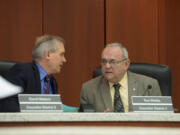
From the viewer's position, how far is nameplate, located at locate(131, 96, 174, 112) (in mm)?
2807

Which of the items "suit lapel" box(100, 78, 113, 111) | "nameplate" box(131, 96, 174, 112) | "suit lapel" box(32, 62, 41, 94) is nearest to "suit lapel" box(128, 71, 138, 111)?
"suit lapel" box(100, 78, 113, 111)

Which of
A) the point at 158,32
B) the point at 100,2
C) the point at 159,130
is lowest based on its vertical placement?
the point at 159,130

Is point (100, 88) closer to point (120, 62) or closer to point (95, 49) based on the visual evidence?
point (120, 62)

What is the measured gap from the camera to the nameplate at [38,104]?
2.62 meters

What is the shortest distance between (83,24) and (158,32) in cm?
98

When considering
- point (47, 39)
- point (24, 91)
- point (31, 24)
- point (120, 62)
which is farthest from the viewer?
point (31, 24)

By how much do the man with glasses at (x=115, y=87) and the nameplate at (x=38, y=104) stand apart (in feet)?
3.51

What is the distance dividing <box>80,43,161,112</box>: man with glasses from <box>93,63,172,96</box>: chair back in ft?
0.20

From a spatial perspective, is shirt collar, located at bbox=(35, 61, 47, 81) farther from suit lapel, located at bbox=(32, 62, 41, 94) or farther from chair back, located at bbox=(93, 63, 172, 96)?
chair back, located at bbox=(93, 63, 172, 96)

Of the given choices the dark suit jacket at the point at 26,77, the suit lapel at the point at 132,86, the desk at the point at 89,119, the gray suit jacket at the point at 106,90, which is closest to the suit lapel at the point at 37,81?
the dark suit jacket at the point at 26,77

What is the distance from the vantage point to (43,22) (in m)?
5.46

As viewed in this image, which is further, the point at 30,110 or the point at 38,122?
the point at 30,110

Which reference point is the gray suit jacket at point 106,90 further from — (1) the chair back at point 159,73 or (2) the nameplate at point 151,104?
(2) the nameplate at point 151,104

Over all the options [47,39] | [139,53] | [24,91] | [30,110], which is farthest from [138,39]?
[30,110]
